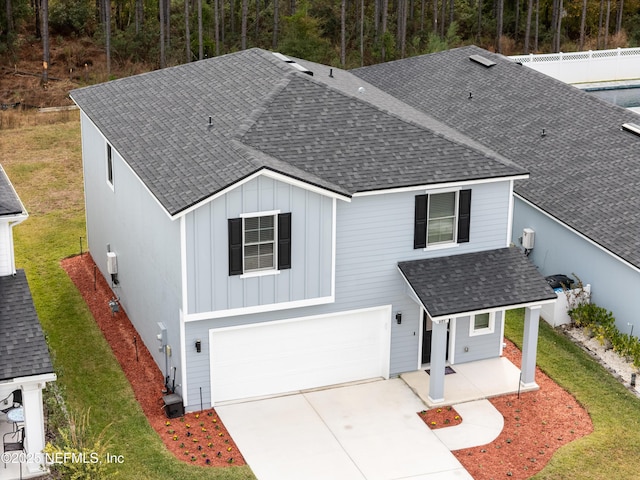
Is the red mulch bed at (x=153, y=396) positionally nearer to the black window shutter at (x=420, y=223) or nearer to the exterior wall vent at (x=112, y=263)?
the exterior wall vent at (x=112, y=263)

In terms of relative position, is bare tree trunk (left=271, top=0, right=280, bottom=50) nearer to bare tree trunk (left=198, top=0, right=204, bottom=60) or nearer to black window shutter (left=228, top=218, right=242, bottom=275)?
bare tree trunk (left=198, top=0, right=204, bottom=60)

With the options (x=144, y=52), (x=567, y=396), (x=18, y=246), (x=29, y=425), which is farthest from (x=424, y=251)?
(x=144, y=52)

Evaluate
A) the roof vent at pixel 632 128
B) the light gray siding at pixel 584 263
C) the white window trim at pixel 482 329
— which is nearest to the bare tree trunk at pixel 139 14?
the light gray siding at pixel 584 263

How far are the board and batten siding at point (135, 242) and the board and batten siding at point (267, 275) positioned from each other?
0.52 meters

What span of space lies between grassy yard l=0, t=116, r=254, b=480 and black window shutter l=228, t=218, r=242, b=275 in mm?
3861

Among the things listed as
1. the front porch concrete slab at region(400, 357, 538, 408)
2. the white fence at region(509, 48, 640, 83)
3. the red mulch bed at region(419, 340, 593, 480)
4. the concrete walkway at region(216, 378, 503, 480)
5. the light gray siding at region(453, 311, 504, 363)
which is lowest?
the red mulch bed at region(419, 340, 593, 480)

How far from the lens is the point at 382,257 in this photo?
69.7 feet

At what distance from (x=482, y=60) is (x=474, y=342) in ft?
48.8

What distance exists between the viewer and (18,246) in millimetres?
29953

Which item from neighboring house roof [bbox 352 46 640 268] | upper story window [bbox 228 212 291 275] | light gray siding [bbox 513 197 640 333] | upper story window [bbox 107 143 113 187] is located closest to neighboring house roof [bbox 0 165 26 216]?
upper story window [bbox 107 143 113 187]

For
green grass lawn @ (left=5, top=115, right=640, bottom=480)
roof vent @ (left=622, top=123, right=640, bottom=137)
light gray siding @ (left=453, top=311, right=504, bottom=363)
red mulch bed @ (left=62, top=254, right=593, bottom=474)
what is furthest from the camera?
roof vent @ (left=622, top=123, right=640, bottom=137)

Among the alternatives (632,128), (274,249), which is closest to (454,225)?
(274,249)

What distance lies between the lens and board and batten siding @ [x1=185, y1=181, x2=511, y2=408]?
20438 mm

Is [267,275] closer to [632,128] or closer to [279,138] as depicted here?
[279,138]
